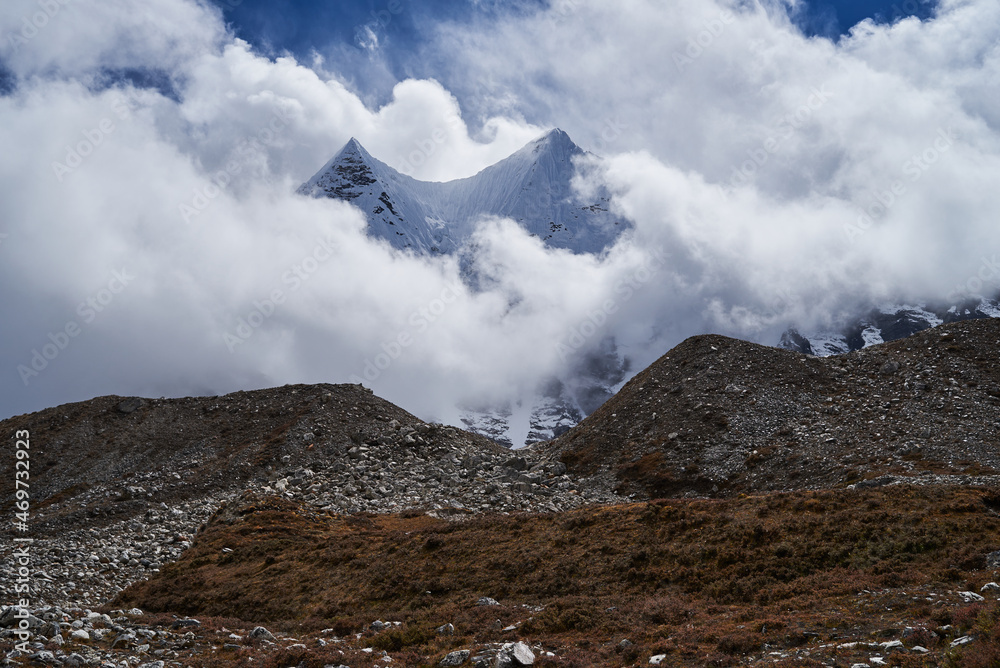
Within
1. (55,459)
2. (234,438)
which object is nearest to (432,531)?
(234,438)


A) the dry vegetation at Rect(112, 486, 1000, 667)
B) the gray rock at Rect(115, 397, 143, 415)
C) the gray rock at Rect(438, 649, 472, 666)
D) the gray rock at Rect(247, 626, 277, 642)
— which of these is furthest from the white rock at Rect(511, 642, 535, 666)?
the gray rock at Rect(115, 397, 143, 415)

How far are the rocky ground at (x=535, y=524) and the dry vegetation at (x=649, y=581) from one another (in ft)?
0.42

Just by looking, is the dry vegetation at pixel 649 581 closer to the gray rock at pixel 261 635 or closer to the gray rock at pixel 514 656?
the gray rock at pixel 514 656

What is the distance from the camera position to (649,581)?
22.2 meters

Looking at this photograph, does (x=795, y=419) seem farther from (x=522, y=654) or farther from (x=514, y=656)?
(x=514, y=656)

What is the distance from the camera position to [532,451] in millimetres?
58594

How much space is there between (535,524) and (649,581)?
973 centimetres

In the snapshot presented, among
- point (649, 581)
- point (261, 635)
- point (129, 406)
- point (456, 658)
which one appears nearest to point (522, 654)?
point (456, 658)

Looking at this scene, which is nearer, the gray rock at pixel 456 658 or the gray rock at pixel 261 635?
the gray rock at pixel 456 658

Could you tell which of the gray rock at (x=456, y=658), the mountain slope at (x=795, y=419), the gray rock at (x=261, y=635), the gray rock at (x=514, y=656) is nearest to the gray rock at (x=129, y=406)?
the mountain slope at (x=795, y=419)

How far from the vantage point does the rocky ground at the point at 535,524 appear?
54.2 ft

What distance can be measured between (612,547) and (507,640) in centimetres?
910

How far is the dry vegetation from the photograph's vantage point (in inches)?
591

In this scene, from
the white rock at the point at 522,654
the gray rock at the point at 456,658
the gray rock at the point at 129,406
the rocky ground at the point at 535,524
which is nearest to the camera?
the white rock at the point at 522,654
